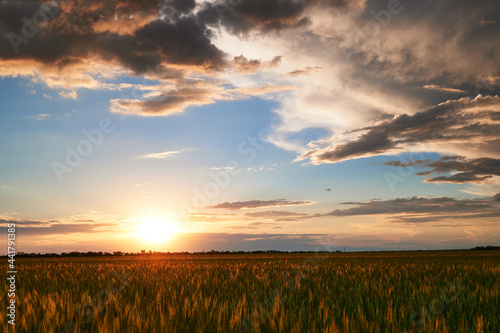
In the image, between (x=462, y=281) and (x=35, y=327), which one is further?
(x=462, y=281)

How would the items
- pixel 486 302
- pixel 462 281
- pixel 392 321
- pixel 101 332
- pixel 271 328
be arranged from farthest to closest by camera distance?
pixel 462 281 < pixel 486 302 < pixel 392 321 < pixel 271 328 < pixel 101 332

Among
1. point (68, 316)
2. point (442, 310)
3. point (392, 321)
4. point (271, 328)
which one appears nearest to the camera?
point (271, 328)

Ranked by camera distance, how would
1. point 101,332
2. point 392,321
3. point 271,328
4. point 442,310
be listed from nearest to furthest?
point 101,332 → point 271,328 → point 392,321 → point 442,310

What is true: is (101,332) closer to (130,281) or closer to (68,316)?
(68,316)

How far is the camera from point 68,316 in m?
4.36

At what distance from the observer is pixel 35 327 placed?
3.91 metres

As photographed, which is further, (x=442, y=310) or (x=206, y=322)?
(x=442, y=310)

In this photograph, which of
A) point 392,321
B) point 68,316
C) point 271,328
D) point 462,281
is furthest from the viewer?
point 462,281

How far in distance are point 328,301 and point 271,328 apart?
2.42 meters

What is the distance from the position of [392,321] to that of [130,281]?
24.1 ft

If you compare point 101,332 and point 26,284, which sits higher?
point 101,332

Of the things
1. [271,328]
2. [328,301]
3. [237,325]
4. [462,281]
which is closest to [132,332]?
[237,325]

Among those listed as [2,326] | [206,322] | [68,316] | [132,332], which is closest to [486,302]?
[206,322]

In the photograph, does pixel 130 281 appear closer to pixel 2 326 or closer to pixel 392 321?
pixel 2 326
